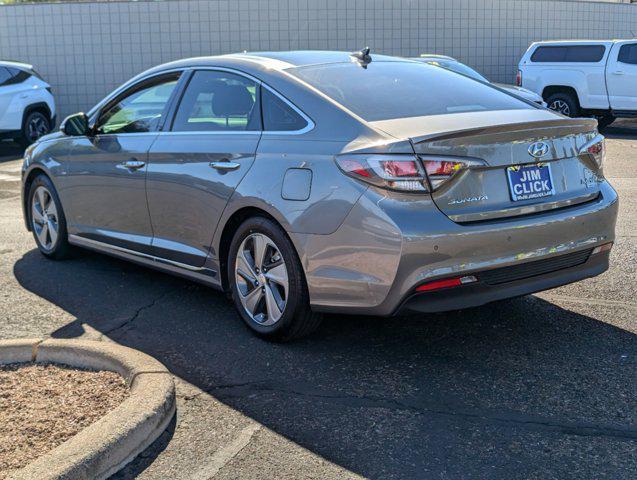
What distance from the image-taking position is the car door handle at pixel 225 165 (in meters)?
4.71

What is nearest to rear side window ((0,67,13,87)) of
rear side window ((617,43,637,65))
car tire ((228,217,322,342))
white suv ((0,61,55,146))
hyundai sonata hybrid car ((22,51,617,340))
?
white suv ((0,61,55,146))

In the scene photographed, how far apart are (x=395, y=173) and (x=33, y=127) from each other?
44.0ft

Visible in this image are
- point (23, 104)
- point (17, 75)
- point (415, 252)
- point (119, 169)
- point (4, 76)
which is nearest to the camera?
point (415, 252)

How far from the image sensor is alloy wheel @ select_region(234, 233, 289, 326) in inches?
178

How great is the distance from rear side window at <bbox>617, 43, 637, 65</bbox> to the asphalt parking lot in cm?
1206

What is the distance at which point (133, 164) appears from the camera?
5535 millimetres

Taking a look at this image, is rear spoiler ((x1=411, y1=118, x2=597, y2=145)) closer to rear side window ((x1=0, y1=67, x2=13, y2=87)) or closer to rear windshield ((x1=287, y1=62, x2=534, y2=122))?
rear windshield ((x1=287, y1=62, x2=534, y2=122))

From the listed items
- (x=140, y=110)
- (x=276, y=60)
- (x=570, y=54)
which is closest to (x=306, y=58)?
(x=276, y=60)

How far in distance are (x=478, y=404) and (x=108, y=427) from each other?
1664 millimetres

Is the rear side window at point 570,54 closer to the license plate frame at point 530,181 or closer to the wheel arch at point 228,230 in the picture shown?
the license plate frame at point 530,181

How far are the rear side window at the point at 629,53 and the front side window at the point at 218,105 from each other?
1374 cm

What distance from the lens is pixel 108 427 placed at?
3.33m

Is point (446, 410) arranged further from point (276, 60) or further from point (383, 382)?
point (276, 60)

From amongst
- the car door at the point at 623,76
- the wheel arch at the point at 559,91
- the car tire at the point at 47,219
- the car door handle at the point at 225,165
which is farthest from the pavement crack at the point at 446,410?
the wheel arch at the point at 559,91
